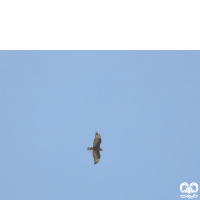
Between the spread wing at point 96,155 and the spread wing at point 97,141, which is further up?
the spread wing at point 97,141

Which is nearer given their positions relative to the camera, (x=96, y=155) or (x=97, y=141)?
(x=97, y=141)

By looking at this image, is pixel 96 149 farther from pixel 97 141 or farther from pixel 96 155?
pixel 97 141

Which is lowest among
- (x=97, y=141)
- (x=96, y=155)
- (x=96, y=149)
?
(x=96, y=155)

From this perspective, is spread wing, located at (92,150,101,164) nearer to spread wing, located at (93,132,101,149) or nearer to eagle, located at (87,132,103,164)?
eagle, located at (87,132,103,164)

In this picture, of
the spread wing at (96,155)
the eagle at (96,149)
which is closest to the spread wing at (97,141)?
the eagle at (96,149)

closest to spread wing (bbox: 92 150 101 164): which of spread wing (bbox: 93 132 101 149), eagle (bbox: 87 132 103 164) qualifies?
eagle (bbox: 87 132 103 164)

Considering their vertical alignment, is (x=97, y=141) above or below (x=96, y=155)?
above

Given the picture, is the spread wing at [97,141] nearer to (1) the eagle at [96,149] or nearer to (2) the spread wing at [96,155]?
(1) the eagle at [96,149]

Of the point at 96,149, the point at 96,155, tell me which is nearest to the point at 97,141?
the point at 96,149

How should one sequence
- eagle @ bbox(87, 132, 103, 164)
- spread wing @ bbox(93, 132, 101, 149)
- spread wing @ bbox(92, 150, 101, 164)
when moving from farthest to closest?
spread wing @ bbox(92, 150, 101, 164) < eagle @ bbox(87, 132, 103, 164) < spread wing @ bbox(93, 132, 101, 149)
